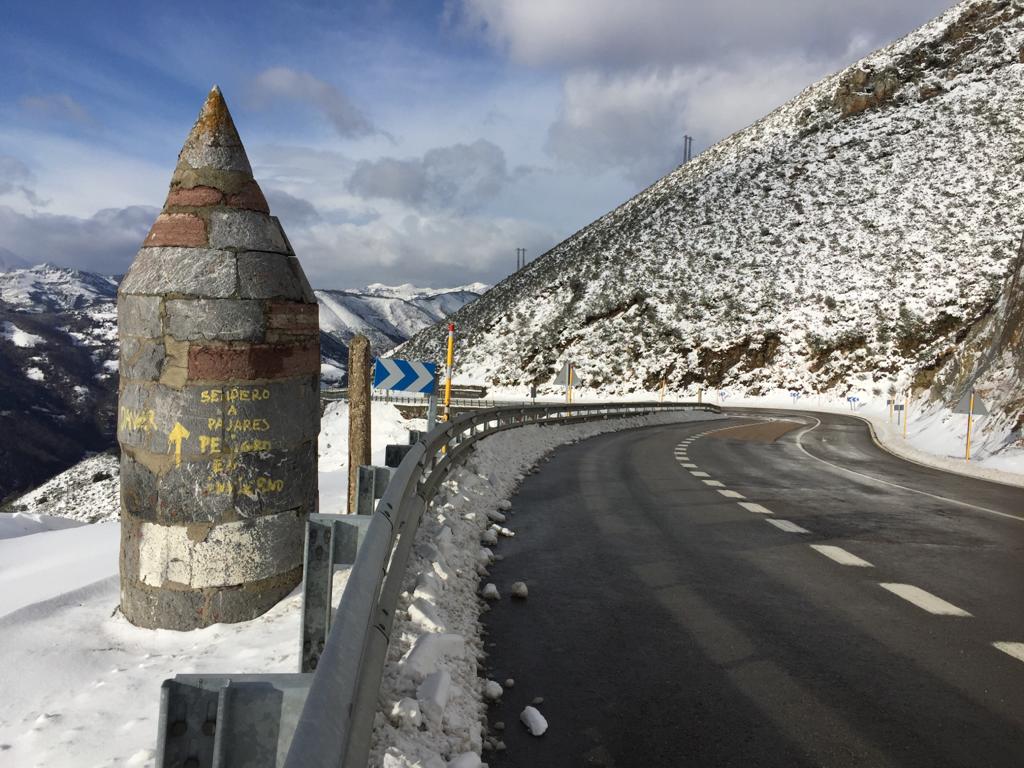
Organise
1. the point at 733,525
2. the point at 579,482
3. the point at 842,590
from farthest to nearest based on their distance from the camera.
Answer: the point at 579,482
the point at 733,525
the point at 842,590

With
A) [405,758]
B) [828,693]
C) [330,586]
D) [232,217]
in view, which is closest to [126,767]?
[330,586]

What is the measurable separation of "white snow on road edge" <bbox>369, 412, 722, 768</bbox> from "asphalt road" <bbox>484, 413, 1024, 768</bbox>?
0.20 meters

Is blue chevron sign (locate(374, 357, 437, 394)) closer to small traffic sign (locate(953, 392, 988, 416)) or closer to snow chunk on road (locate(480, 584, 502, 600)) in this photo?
snow chunk on road (locate(480, 584, 502, 600))

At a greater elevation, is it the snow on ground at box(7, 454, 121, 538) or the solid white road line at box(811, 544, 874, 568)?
the solid white road line at box(811, 544, 874, 568)

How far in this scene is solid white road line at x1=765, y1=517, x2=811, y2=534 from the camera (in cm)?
905

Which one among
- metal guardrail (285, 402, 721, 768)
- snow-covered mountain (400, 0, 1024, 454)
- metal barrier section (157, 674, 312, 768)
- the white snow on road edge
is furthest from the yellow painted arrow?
snow-covered mountain (400, 0, 1024, 454)

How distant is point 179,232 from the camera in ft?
23.0

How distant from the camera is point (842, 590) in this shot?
646 cm

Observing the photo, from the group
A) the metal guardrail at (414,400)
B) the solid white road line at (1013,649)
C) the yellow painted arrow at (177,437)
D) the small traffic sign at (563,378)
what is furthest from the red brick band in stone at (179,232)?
the metal guardrail at (414,400)

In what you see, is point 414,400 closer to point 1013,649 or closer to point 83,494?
point 83,494

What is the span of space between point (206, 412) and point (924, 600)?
249 inches

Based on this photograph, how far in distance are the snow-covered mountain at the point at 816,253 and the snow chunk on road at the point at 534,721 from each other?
62500 mm

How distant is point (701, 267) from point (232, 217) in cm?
8064

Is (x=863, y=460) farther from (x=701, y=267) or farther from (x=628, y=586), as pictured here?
(x=701, y=267)
